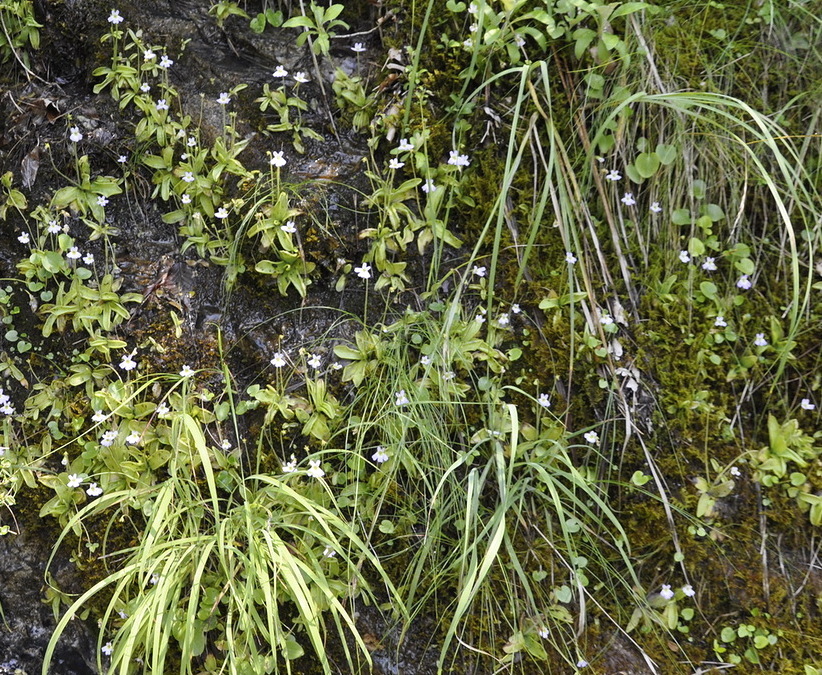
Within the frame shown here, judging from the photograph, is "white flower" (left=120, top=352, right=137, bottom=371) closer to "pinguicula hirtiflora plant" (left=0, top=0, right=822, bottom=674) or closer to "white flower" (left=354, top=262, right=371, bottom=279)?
"pinguicula hirtiflora plant" (left=0, top=0, right=822, bottom=674)

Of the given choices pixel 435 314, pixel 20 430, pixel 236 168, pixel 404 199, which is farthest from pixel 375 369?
pixel 20 430

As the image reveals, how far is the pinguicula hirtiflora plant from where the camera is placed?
7.12ft

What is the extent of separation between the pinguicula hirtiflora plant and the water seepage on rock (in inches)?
4.1

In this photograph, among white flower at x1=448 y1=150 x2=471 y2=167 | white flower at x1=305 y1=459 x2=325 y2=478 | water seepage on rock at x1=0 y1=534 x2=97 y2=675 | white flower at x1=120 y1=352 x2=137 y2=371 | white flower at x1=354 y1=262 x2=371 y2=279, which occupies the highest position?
white flower at x1=448 y1=150 x2=471 y2=167

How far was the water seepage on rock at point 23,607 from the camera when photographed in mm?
2416

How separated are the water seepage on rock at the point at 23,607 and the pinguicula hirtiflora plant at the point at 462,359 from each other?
0.10 meters

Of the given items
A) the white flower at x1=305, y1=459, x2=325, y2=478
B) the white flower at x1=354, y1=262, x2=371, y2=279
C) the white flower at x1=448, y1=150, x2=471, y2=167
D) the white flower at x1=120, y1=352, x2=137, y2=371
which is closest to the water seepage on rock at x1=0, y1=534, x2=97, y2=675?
the white flower at x1=120, y1=352, x2=137, y2=371

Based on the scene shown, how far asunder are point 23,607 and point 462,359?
70.5 inches

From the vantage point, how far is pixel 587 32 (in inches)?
91.4

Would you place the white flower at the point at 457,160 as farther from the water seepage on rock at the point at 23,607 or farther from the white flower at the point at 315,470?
the water seepage on rock at the point at 23,607

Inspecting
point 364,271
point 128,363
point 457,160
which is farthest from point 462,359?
point 128,363

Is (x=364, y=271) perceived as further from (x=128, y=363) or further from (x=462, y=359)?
(x=128, y=363)

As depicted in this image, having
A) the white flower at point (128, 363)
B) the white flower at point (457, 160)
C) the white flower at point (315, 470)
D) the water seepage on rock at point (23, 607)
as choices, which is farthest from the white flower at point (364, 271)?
the water seepage on rock at point (23, 607)

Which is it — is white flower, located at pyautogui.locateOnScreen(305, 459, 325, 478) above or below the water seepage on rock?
above
